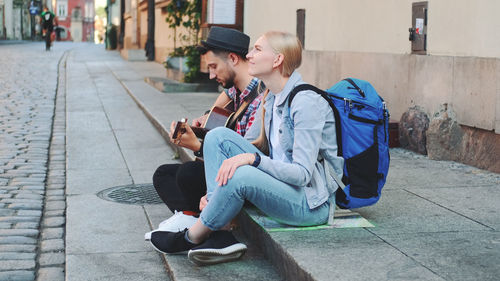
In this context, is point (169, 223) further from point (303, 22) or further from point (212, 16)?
point (212, 16)

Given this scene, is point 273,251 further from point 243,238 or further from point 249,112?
point 249,112

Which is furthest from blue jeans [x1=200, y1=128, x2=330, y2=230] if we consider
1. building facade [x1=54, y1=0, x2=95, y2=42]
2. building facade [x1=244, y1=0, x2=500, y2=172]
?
building facade [x1=54, y1=0, x2=95, y2=42]

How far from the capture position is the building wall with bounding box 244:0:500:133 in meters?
5.88

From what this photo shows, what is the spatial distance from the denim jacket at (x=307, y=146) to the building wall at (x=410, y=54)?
7.61 ft

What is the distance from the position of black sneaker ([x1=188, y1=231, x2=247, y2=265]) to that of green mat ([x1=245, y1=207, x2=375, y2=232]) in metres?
0.18

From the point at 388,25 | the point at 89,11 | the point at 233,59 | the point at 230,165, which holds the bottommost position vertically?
the point at 230,165

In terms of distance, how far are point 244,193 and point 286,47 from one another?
744mm

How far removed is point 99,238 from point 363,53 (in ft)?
13.9

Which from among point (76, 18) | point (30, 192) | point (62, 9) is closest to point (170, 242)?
point (30, 192)

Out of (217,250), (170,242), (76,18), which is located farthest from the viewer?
(76,18)

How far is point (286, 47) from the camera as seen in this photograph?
383cm

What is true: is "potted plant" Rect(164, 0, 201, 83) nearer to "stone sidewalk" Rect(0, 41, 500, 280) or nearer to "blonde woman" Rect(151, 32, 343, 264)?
"stone sidewalk" Rect(0, 41, 500, 280)

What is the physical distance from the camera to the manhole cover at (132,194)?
230 inches

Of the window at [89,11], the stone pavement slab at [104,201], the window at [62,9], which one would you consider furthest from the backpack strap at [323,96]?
the window at [89,11]
